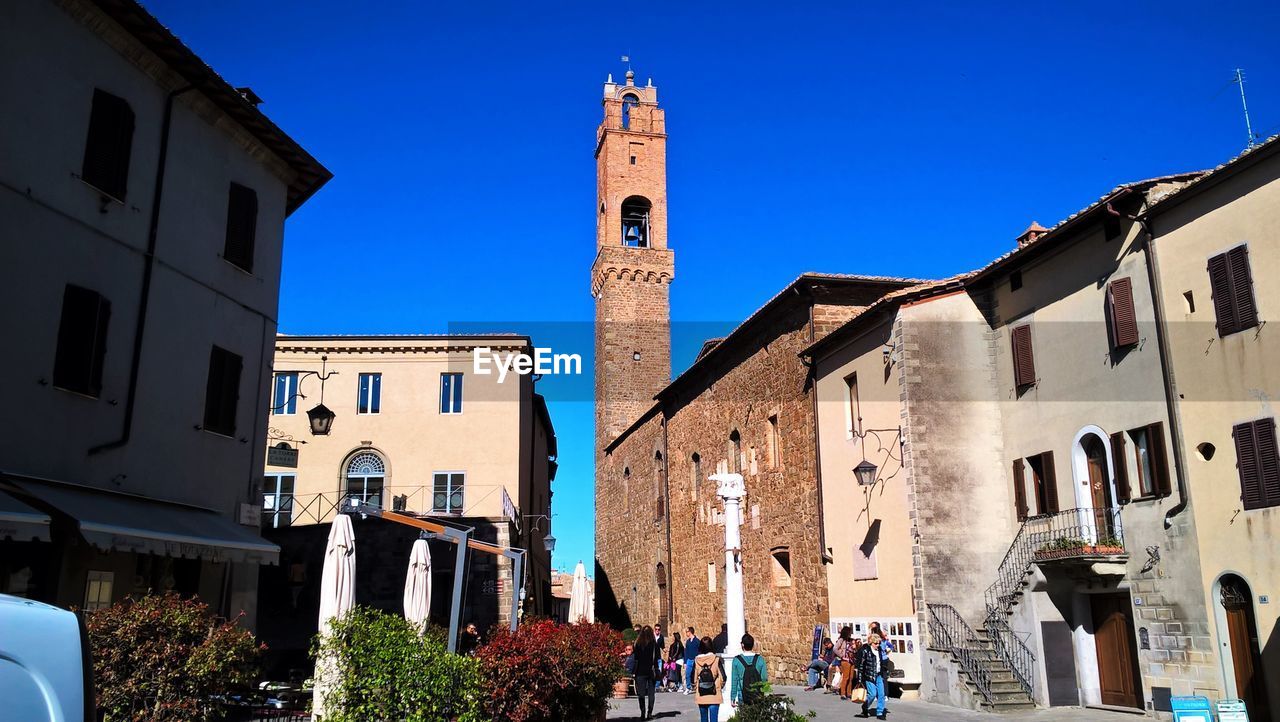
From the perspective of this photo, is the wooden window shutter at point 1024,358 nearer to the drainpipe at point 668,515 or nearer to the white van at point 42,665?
the white van at point 42,665

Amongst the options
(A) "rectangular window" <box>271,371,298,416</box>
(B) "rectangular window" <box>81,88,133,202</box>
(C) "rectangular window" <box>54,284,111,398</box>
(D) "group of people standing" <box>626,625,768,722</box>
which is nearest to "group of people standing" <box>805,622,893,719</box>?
Result: (D) "group of people standing" <box>626,625,768,722</box>

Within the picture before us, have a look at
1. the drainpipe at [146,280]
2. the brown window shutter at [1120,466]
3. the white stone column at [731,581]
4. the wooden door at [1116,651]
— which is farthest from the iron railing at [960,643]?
the drainpipe at [146,280]

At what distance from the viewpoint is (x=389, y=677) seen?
8258 millimetres

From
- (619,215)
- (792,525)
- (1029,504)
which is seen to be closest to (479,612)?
(792,525)

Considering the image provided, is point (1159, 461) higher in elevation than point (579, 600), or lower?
higher

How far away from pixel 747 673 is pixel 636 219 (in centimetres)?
4146

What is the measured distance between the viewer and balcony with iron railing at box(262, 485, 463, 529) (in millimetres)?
25422

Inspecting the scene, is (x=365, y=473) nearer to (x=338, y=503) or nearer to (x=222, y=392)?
(x=338, y=503)

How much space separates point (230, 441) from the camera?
1482 cm

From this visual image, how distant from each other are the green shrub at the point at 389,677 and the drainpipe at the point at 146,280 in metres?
5.74

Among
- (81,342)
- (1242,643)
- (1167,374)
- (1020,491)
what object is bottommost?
(1242,643)

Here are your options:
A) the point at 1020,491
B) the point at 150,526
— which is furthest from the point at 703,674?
the point at 1020,491

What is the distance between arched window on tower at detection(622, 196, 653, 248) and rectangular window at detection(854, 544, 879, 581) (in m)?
31.7

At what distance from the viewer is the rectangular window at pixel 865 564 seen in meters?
18.7
